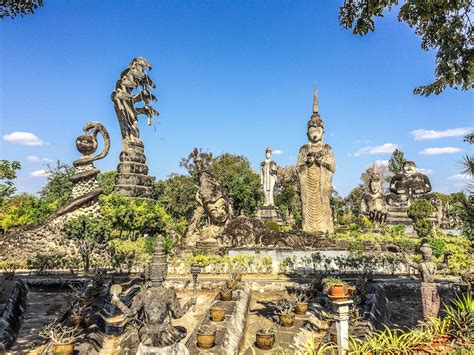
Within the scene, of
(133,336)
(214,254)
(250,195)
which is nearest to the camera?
(133,336)

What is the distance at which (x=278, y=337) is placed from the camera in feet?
26.6

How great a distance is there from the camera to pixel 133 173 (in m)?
26.1

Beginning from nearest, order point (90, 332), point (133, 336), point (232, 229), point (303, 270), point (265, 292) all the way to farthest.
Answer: point (133, 336)
point (90, 332)
point (265, 292)
point (303, 270)
point (232, 229)

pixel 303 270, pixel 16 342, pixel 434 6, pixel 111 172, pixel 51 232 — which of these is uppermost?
pixel 111 172

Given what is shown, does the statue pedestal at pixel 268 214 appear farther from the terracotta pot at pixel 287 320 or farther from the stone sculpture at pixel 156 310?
the stone sculpture at pixel 156 310

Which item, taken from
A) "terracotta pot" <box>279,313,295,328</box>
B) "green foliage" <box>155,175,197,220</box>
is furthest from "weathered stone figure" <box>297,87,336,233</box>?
"green foliage" <box>155,175,197,220</box>

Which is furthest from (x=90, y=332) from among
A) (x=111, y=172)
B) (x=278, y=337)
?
(x=111, y=172)

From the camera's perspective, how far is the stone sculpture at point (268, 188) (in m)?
28.4

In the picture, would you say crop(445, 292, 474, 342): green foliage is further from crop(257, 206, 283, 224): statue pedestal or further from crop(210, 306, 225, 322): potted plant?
crop(257, 206, 283, 224): statue pedestal

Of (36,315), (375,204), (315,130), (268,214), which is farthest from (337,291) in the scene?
(375,204)

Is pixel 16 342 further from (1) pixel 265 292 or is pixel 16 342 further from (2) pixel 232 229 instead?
(2) pixel 232 229

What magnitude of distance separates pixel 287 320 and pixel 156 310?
4.65 m

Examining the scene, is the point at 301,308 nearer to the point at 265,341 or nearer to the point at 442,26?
the point at 265,341

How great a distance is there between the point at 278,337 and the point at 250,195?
98.8 ft
